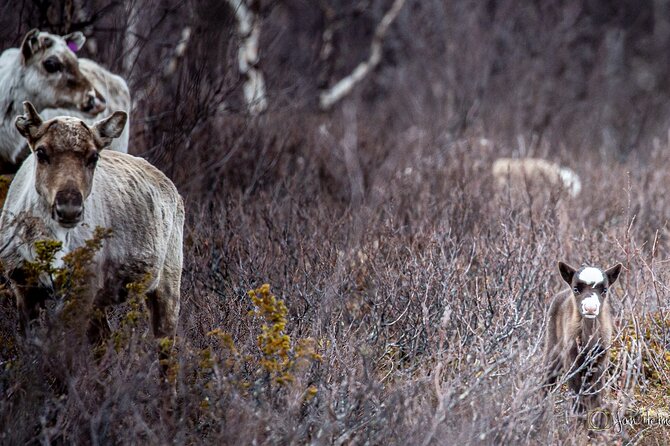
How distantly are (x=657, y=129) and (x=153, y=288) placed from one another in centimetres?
1532

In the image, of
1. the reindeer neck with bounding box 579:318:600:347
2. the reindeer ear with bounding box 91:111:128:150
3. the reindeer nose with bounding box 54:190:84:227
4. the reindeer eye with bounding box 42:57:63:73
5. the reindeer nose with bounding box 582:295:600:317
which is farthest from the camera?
the reindeer eye with bounding box 42:57:63:73

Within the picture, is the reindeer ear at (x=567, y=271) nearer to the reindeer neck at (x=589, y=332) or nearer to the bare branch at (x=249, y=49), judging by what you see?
the reindeer neck at (x=589, y=332)

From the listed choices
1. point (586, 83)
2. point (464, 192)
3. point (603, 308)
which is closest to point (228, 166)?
point (464, 192)

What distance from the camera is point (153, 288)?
533 centimetres

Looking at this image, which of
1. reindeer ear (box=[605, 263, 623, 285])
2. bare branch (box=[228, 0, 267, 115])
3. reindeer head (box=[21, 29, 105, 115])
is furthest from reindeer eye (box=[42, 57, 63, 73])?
bare branch (box=[228, 0, 267, 115])

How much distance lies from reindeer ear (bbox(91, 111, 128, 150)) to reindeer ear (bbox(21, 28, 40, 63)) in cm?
248

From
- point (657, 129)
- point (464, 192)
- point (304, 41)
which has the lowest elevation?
point (657, 129)

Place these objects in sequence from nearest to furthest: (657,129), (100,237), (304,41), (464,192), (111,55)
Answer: (100,237), (464,192), (111,55), (657,129), (304,41)

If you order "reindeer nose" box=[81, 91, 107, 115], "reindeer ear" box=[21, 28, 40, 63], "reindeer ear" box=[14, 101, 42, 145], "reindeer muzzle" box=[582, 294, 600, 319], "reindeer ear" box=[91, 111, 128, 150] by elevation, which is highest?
"reindeer ear" box=[14, 101, 42, 145]

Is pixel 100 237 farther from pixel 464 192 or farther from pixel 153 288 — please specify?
pixel 464 192

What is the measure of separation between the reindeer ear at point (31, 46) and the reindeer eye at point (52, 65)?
167 millimetres

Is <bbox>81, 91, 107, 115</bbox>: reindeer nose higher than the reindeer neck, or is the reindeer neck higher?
<bbox>81, 91, 107, 115</bbox>: reindeer nose

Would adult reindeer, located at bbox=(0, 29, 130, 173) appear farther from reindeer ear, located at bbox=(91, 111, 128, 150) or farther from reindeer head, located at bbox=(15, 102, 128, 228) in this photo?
reindeer head, located at bbox=(15, 102, 128, 228)

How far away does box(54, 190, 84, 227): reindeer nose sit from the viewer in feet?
15.1
